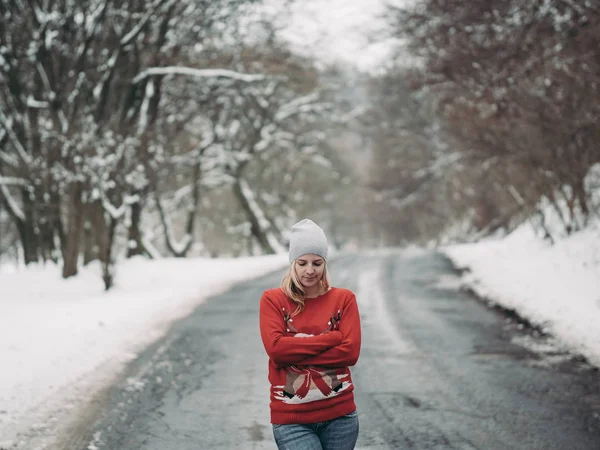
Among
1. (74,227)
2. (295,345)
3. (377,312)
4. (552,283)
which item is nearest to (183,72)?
(74,227)

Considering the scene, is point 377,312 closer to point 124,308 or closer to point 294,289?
point 124,308

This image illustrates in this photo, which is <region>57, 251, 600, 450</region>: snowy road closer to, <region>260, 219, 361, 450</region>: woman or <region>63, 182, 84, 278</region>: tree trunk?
<region>260, 219, 361, 450</region>: woman

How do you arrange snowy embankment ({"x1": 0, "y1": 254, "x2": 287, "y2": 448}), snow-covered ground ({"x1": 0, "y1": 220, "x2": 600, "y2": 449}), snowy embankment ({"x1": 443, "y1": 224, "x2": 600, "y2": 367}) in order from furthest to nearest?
snowy embankment ({"x1": 443, "y1": 224, "x2": 600, "y2": 367}) → snow-covered ground ({"x1": 0, "y1": 220, "x2": 600, "y2": 449}) → snowy embankment ({"x1": 0, "y1": 254, "x2": 287, "y2": 448})

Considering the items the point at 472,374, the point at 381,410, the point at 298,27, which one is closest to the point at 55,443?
the point at 381,410

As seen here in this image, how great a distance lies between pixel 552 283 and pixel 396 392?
23.8 ft

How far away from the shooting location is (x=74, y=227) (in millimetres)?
18094

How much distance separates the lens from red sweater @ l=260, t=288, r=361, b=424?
333 cm

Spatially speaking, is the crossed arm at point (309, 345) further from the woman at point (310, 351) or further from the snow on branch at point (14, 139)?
the snow on branch at point (14, 139)

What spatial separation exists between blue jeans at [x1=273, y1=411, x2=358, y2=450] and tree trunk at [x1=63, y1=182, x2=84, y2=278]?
50.6 feet

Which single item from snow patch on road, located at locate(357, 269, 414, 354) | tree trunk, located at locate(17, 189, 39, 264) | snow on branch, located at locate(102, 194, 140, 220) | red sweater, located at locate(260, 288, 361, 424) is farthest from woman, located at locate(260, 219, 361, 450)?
tree trunk, located at locate(17, 189, 39, 264)

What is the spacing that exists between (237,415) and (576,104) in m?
11.5

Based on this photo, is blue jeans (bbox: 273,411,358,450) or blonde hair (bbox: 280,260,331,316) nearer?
blue jeans (bbox: 273,411,358,450)

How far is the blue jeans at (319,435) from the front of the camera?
3301mm

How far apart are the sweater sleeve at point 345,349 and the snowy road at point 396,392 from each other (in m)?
2.43
